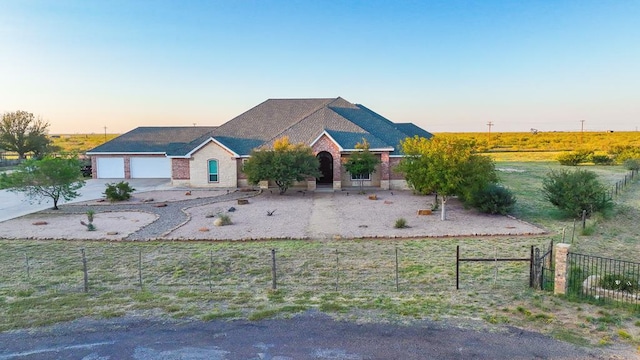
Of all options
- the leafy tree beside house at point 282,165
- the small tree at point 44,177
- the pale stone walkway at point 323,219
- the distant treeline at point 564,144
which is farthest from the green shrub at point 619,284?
the distant treeline at point 564,144

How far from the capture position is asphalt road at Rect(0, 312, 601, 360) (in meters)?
7.93

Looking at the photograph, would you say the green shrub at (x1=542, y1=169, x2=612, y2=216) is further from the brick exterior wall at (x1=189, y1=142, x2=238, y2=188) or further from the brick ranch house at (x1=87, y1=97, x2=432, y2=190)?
the brick exterior wall at (x1=189, y1=142, x2=238, y2=188)

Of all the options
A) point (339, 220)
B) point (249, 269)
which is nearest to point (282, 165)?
point (339, 220)

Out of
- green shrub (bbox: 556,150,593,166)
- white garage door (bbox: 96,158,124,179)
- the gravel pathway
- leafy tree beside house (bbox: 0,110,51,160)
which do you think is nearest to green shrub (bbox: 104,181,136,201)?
the gravel pathway

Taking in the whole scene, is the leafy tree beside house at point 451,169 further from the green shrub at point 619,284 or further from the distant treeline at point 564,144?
the distant treeline at point 564,144

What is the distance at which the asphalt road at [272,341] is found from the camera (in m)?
7.93

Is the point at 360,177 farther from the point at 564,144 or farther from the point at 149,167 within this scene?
the point at 564,144

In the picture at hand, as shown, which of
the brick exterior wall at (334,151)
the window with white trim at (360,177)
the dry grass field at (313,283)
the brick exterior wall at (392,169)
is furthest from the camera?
the window with white trim at (360,177)

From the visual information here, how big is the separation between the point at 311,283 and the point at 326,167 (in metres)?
23.2

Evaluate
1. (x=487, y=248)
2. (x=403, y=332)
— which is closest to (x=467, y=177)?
(x=487, y=248)

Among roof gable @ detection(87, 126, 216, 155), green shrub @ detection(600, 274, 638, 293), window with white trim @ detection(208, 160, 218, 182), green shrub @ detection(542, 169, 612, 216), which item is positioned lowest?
green shrub @ detection(600, 274, 638, 293)

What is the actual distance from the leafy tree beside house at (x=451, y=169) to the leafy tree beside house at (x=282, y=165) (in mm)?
9516

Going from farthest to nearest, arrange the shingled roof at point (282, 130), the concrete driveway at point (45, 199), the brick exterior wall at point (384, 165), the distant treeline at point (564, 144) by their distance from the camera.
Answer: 1. the distant treeline at point (564, 144)
2. the shingled roof at point (282, 130)
3. the brick exterior wall at point (384, 165)
4. the concrete driveway at point (45, 199)

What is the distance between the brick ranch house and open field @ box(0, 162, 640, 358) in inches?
622
